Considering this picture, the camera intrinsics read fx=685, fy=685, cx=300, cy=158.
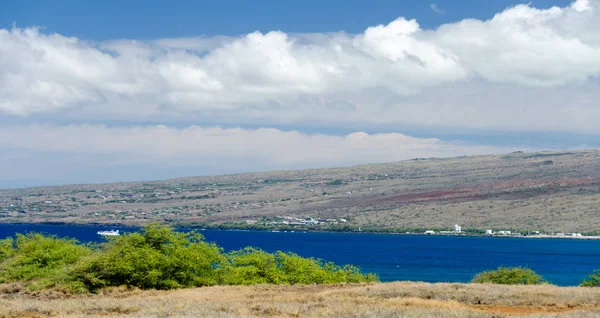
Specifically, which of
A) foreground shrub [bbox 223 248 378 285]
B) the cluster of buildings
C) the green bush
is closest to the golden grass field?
foreground shrub [bbox 223 248 378 285]

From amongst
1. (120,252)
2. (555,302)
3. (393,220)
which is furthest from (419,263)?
(555,302)

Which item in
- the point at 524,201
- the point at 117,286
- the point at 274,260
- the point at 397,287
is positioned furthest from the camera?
the point at 524,201

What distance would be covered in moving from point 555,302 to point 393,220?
166 m

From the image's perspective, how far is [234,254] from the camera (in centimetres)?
4784

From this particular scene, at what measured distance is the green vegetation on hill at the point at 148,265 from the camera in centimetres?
3478

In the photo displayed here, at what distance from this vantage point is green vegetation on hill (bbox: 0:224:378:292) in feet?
114

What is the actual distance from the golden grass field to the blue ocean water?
2636 inches

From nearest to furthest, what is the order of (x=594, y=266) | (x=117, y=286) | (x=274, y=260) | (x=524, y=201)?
(x=117, y=286)
(x=274, y=260)
(x=594, y=266)
(x=524, y=201)

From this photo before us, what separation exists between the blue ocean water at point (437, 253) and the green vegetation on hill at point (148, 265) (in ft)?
170

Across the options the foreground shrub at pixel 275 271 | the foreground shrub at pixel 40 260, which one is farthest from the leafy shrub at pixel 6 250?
the foreground shrub at pixel 275 271

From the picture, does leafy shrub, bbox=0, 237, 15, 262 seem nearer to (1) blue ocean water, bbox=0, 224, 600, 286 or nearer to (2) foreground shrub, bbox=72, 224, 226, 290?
(2) foreground shrub, bbox=72, 224, 226, 290

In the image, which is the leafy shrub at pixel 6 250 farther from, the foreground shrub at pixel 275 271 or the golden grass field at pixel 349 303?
the golden grass field at pixel 349 303

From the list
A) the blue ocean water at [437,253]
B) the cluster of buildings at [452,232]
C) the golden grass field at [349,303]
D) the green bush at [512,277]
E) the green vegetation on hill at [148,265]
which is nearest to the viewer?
the golden grass field at [349,303]

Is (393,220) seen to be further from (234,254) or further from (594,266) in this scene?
(234,254)
